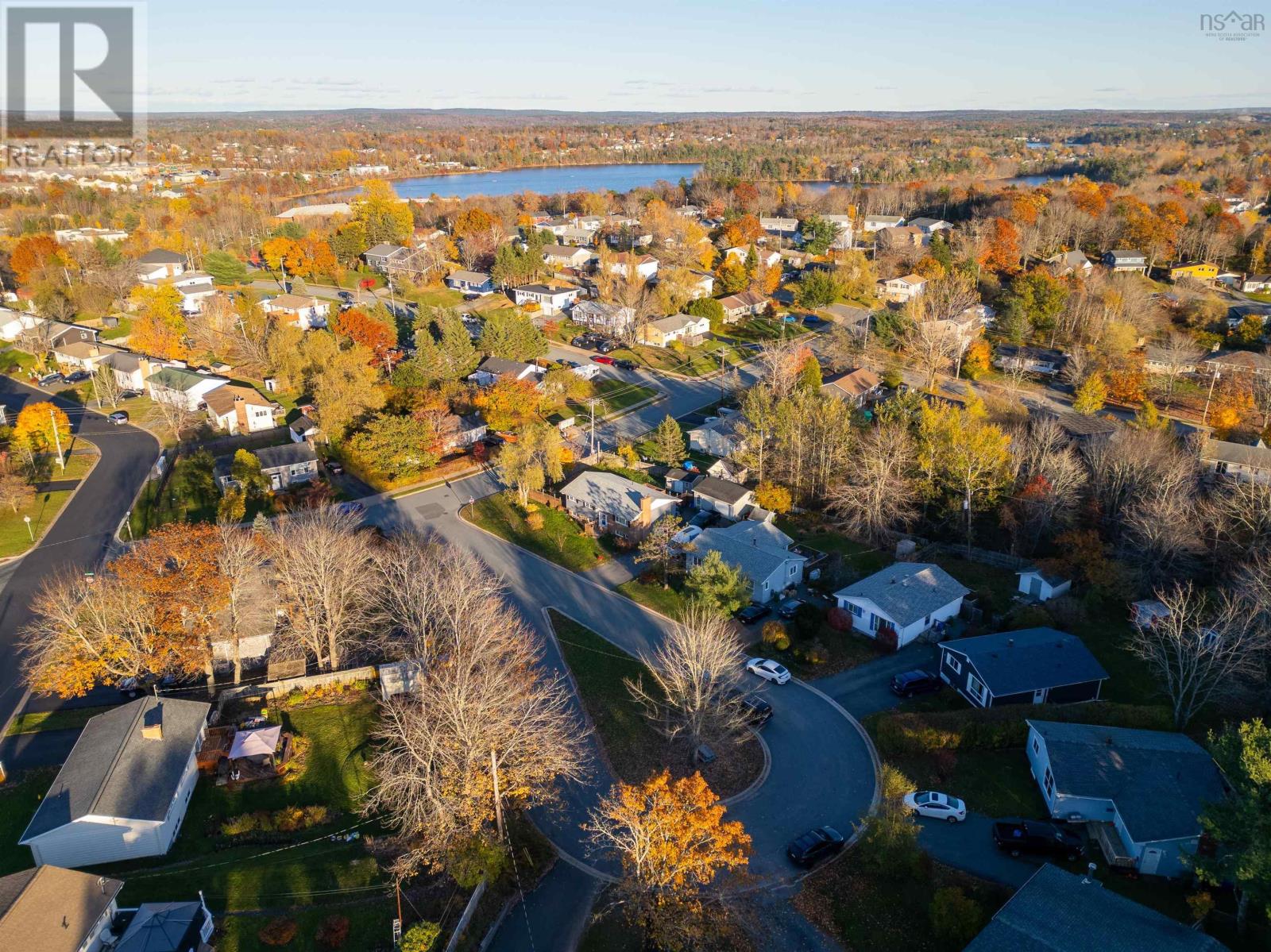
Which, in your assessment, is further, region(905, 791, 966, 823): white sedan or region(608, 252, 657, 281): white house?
region(608, 252, 657, 281): white house

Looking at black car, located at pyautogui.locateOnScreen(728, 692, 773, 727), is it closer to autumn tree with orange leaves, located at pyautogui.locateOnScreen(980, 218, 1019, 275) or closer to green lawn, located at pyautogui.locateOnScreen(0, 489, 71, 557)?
green lawn, located at pyautogui.locateOnScreen(0, 489, 71, 557)

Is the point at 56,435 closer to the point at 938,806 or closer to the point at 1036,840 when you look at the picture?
the point at 938,806

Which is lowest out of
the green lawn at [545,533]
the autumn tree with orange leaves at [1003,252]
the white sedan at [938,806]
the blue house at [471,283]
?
the white sedan at [938,806]

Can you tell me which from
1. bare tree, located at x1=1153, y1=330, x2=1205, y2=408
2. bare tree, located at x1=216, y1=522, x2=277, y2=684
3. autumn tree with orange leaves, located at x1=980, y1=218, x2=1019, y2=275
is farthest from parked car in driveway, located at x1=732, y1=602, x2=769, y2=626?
autumn tree with orange leaves, located at x1=980, y1=218, x2=1019, y2=275

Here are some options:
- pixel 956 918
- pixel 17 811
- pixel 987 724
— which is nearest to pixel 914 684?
pixel 987 724

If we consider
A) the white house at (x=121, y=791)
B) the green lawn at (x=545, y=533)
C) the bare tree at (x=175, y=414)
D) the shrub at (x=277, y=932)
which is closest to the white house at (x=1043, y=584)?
the green lawn at (x=545, y=533)

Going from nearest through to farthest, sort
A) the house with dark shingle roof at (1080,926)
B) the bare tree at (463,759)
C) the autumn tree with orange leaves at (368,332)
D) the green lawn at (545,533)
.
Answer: the house with dark shingle roof at (1080,926) < the bare tree at (463,759) < the green lawn at (545,533) < the autumn tree with orange leaves at (368,332)

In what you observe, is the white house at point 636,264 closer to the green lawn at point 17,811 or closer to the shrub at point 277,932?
the green lawn at point 17,811
